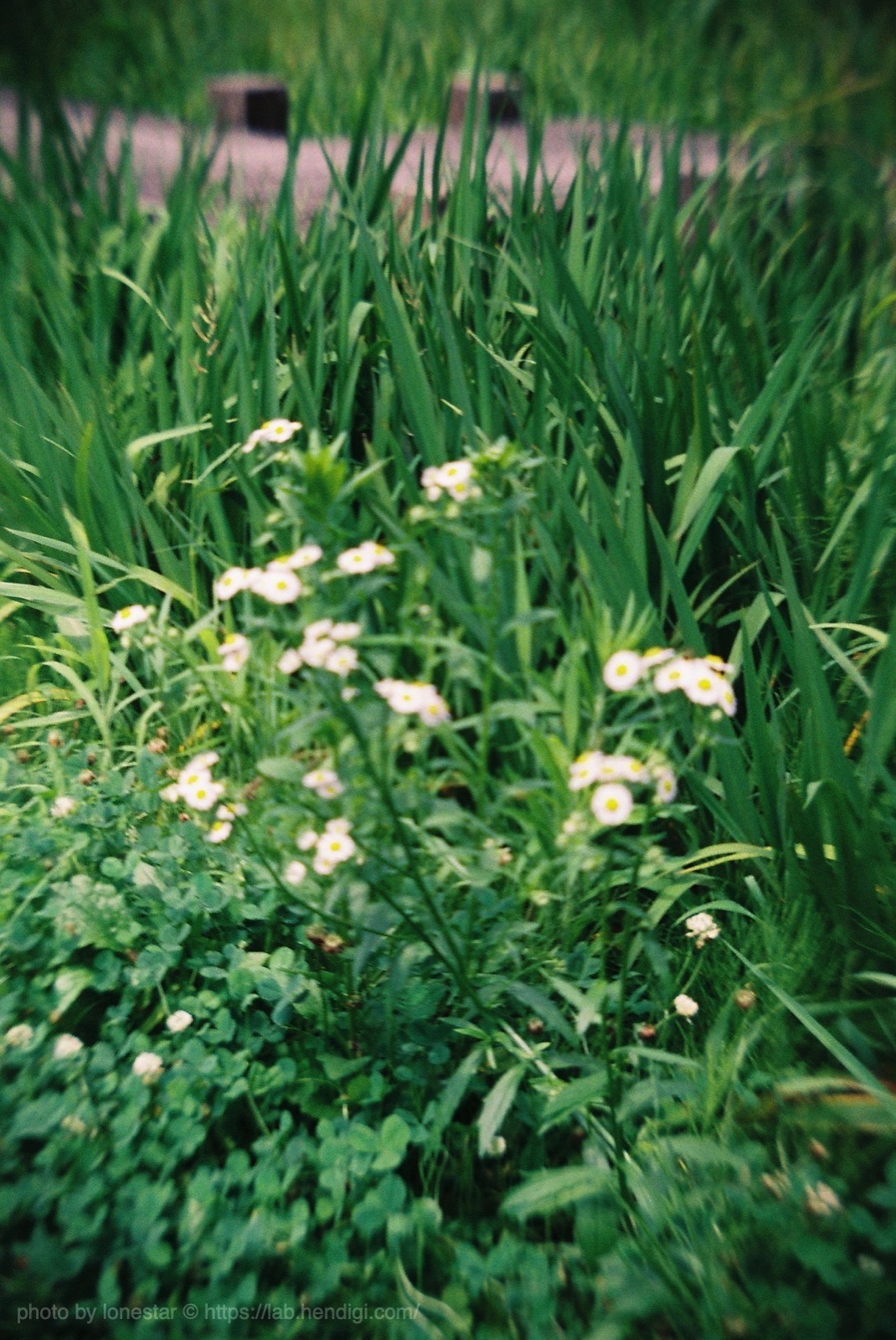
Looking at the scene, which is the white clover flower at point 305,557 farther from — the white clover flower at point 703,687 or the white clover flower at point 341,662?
the white clover flower at point 703,687

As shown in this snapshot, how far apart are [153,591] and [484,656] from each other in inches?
25.4

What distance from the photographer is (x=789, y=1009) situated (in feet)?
3.86

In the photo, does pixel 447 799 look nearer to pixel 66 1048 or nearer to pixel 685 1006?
pixel 685 1006

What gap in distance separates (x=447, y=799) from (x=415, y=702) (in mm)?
432

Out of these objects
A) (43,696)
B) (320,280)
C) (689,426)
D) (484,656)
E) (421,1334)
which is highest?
(320,280)

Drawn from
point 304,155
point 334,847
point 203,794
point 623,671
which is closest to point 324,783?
point 334,847

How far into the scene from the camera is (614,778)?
40.9 inches

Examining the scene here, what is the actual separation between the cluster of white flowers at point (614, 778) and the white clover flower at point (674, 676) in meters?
0.08

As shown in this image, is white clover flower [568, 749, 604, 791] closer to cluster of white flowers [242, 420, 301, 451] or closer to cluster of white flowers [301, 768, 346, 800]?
cluster of white flowers [301, 768, 346, 800]

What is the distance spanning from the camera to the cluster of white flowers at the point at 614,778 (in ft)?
3.26

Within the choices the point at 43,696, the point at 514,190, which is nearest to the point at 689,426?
the point at 514,190

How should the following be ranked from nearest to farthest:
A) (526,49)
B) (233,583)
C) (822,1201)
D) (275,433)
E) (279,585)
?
(822,1201)
(279,585)
(233,583)
(275,433)
(526,49)

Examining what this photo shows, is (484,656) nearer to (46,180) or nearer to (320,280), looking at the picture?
(320,280)

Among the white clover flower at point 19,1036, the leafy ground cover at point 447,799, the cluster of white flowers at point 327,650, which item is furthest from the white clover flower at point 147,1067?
the cluster of white flowers at point 327,650
